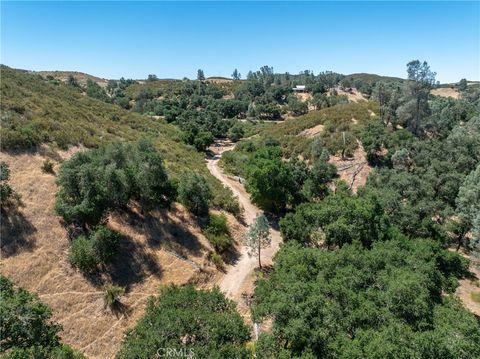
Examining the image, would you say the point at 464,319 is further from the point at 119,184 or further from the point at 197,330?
the point at 119,184

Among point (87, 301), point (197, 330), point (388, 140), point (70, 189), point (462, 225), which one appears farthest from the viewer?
point (388, 140)

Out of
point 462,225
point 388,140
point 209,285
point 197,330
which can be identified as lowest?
point 209,285

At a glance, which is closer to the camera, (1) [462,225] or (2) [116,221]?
(2) [116,221]

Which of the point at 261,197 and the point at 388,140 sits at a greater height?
the point at 388,140

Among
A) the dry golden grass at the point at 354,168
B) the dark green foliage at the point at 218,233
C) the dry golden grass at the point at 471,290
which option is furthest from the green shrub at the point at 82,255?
the dry golden grass at the point at 354,168

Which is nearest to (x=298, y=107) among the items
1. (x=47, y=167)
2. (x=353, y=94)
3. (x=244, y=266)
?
(x=353, y=94)

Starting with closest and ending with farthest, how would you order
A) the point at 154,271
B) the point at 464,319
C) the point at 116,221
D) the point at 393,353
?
the point at 393,353
the point at 464,319
the point at 154,271
the point at 116,221

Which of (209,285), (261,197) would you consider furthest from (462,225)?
(209,285)
